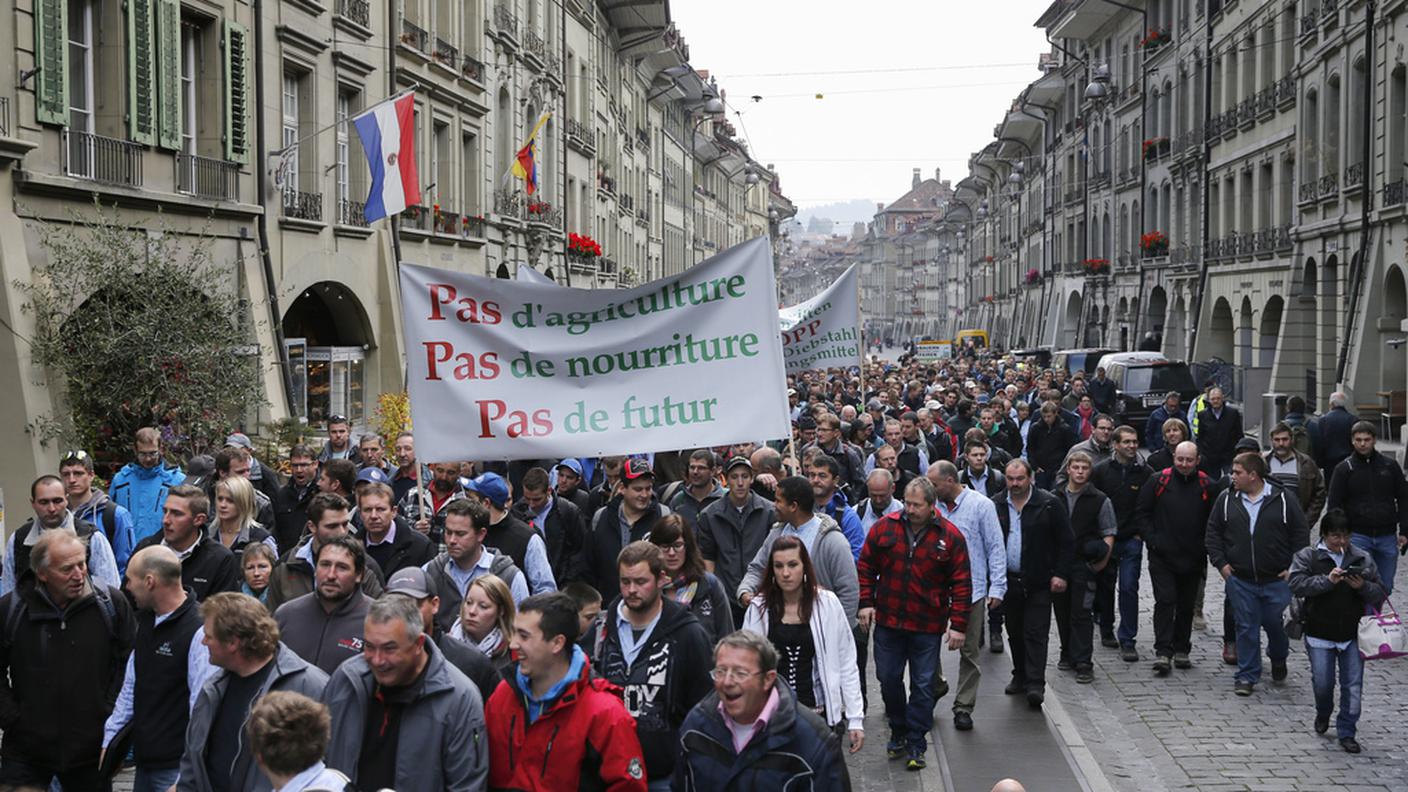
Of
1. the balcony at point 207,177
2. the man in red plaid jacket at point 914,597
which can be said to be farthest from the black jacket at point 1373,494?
the balcony at point 207,177

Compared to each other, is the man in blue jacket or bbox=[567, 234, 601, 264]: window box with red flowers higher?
bbox=[567, 234, 601, 264]: window box with red flowers

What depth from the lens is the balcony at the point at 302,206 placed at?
21.6 meters

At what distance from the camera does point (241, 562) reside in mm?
7879

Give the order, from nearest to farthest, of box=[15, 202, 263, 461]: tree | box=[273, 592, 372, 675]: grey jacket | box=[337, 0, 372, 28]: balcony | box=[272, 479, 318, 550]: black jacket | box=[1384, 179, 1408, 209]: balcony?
box=[273, 592, 372, 675]: grey jacket → box=[272, 479, 318, 550]: black jacket → box=[15, 202, 263, 461]: tree → box=[337, 0, 372, 28]: balcony → box=[1384, 179, 1408, 209]: balcony

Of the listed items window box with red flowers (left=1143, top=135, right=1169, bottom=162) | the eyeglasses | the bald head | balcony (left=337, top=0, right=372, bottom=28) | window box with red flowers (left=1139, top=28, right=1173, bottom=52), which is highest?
window box with red flowers (left=1139, top=28, right=1173, bottom=52)

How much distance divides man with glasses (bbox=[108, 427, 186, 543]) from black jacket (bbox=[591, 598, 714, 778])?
5836mm

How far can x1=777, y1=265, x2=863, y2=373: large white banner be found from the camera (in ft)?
59.8

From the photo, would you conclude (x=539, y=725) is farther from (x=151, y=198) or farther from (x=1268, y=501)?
(x=151, y=198)

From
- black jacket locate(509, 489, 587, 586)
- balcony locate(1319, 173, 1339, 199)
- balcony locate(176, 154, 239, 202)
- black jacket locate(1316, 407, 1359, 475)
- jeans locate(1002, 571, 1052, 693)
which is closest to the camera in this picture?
black jacket locate(509, 489, 587, 586)

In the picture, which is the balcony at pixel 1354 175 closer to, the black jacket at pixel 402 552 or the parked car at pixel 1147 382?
the parked car at pixel 1147 382

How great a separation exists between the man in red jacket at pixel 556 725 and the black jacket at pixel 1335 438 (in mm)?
12472

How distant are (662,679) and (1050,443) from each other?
11.9 metres

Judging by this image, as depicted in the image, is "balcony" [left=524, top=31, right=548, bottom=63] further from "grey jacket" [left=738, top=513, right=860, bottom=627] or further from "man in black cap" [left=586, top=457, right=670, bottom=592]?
"grey jacket" [left=738, top=513, right=860, bottom=627]

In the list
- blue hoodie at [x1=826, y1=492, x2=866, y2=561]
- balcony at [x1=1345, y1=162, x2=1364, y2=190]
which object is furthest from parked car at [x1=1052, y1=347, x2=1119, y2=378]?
blue hoodie at [x1=826, y1=492, x2=866, y2=561]
